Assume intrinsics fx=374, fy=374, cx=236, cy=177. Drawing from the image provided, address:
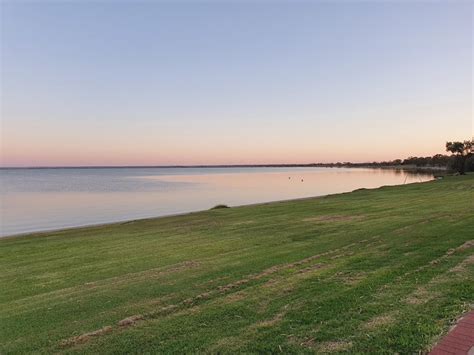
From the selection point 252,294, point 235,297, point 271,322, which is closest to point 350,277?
point 252,294

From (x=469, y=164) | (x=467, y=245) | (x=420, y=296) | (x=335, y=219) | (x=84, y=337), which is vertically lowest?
(x=84, y=337)

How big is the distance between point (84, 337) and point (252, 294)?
2.43 meters

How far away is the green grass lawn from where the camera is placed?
169 inches

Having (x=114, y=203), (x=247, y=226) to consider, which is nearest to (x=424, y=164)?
(x=114, y=203)

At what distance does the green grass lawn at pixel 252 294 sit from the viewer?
4293mm

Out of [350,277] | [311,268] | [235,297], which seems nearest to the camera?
[235,297]

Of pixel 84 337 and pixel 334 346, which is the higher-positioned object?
pixel 334 346

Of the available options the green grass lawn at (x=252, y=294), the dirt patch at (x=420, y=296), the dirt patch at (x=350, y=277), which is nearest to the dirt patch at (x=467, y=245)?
the green grass lawn at (x=252, y=294)

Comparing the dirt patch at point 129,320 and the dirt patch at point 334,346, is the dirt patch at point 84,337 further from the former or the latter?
the dirt patch at point 334,346

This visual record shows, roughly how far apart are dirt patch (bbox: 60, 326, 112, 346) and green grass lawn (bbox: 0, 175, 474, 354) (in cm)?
2

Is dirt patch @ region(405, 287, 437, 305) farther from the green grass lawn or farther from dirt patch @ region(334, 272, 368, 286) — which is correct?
dirt patch @ region(334, 272, 368, 286)

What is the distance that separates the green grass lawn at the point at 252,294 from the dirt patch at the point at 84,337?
0.06 feet

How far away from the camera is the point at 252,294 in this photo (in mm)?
5797

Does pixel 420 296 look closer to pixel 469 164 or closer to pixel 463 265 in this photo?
pixel 463 265
